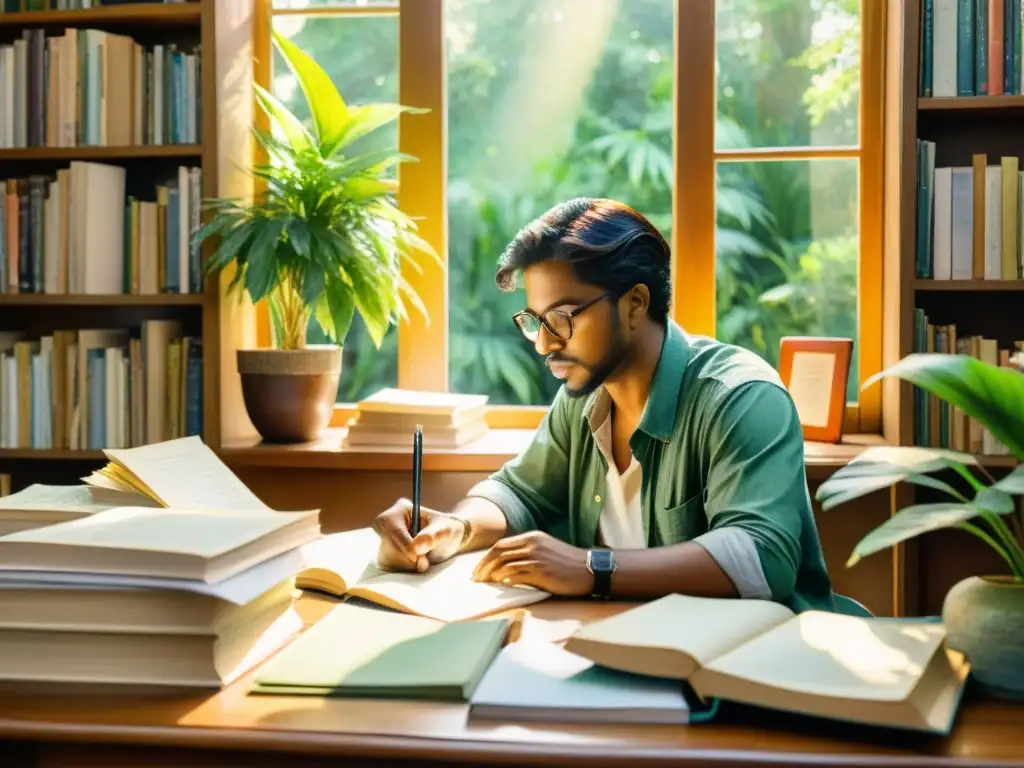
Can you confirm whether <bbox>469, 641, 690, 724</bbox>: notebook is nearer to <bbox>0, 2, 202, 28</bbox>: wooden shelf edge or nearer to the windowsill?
the windowsill

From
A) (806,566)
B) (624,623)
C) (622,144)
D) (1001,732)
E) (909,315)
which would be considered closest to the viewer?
(1001,732)

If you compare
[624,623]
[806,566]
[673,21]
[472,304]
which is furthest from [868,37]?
[624,623]

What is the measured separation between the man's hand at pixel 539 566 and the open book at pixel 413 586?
0.02 meters

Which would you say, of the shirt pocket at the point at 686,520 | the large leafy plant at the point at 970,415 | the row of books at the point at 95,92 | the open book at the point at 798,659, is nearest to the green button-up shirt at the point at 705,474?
the shirt pocket at the point at 686,520

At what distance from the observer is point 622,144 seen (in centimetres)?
297

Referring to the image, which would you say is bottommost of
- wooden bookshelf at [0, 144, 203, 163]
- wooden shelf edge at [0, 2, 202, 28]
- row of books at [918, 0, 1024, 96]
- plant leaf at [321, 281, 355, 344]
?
plant leaf at [321, 281, 355, 344]

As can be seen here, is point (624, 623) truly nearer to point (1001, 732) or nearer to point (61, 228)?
point (1001, 732)

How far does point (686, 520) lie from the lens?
1.88m

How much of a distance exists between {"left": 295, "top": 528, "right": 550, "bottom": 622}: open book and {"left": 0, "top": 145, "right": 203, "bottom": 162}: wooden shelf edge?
4.55 feet

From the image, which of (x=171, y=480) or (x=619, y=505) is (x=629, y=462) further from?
(x=171, y=480)

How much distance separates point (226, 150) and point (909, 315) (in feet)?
5.50

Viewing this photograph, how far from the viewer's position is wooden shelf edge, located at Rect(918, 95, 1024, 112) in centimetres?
251

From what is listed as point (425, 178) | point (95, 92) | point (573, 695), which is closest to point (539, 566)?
point (573, 695)

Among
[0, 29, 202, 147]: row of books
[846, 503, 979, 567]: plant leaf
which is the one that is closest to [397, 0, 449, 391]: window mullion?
[0, 29, 202, 147]: row of books
